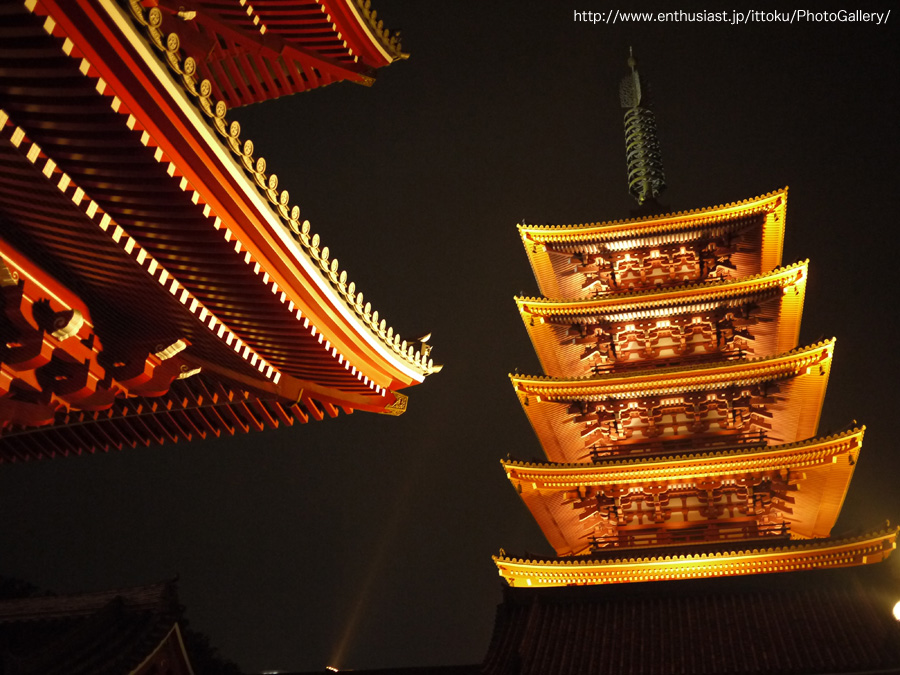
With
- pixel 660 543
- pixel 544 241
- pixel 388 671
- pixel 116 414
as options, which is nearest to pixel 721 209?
pixel 544 241

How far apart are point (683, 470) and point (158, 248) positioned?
407 inches

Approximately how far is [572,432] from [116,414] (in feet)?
32.2

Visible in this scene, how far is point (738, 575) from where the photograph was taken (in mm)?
12414

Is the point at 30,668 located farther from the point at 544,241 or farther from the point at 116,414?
the point at 544,241

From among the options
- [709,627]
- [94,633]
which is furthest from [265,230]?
[709,627]

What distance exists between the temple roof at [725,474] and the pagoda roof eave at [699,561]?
3.80 feet

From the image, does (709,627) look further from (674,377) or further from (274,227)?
(274,227)

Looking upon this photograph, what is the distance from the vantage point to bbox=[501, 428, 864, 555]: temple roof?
13.0 metres

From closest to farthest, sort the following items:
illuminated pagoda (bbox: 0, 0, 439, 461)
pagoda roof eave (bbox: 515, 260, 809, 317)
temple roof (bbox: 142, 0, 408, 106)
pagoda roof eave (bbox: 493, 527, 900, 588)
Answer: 1. illuminated pagoda (bbox: 0, 0, 439, 461)
2. temple roof (bbox: 142, 0, 408, 106)
3. pagoda roof eave (bbox: 493, 527, 900, 588)
4. pagoda roof eave (bbox: 515, 260, 809, 317)

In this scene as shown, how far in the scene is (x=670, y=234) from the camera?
15.9 metres

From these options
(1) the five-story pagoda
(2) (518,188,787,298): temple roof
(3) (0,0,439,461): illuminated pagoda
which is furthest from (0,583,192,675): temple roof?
(2) (518,188,787,298): temple roof

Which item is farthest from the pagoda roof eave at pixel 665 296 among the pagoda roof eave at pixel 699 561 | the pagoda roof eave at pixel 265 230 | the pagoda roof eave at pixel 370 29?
the pagoda roof eave at pixel 265 230

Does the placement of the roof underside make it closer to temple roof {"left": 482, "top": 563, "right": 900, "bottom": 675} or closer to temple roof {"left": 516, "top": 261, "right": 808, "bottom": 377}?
temple roof {"left": 482, "top": 563, "right": 900, "bottom": 675}

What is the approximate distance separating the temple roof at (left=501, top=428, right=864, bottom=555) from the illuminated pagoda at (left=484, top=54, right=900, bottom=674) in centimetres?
4
